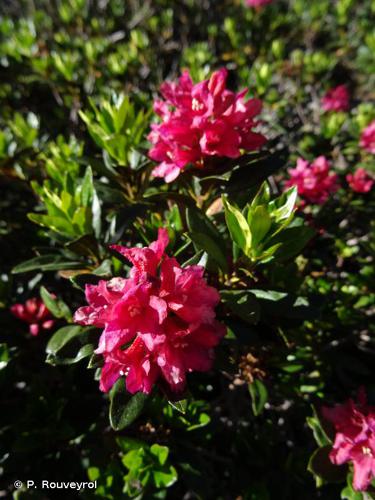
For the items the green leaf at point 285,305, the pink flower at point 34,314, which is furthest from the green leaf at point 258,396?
the pink flower at point 34,314

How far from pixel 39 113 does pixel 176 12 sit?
136 inches

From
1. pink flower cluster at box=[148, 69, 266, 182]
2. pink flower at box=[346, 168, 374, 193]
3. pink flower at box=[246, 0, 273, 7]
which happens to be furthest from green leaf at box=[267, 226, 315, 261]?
pink flower at box=[246, 0, 273, 7]

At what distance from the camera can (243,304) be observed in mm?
1242

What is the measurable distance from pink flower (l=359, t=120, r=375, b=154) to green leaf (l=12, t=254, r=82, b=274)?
262 centimetres

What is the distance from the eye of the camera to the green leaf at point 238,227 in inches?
47.8

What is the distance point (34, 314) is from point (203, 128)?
1367 mm

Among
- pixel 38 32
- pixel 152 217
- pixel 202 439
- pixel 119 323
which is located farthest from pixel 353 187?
pixel 38 32

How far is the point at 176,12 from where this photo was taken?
19.8ft

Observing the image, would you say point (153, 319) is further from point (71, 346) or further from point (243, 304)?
point (71, 346)

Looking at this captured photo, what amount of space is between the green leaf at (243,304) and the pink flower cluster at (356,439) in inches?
31.2

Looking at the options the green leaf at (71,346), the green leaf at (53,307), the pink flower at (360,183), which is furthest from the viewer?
the pink flower at (360,183)

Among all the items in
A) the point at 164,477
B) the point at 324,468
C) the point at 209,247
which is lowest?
the point at 324,468

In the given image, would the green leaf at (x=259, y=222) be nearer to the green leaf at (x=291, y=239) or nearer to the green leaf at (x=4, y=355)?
the green leaf at (x=291, y=239)

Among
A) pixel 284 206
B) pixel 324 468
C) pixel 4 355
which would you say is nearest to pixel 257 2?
pixel 284 206
